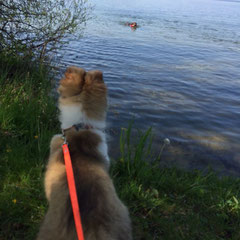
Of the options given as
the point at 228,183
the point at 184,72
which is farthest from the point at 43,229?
the point at 184,72

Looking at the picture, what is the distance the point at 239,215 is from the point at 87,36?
17.1 meters

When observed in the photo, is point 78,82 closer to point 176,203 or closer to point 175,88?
point 176,203

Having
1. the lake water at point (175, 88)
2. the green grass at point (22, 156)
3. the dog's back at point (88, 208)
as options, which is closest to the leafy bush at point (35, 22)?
the green grass at point (22, 156)

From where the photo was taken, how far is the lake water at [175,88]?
6.29 m

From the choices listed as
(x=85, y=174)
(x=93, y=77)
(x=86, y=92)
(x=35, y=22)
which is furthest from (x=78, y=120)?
(x=35, y=22)

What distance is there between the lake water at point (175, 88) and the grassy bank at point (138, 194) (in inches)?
59.1

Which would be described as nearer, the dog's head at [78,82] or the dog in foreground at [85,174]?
the dog in foreground at [85,174]

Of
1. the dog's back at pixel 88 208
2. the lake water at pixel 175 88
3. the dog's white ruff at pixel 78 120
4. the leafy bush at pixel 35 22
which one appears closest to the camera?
the dog's back at pixel 88 208

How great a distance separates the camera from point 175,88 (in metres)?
10.2

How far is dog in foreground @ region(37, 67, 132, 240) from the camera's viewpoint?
1.99 meters

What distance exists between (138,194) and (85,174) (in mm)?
1484

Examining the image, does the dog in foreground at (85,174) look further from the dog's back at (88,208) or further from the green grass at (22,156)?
the green grass at (22,156)

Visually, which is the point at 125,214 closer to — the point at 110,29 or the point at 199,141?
the point at 199,141

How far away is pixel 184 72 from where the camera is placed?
12320 millimetres
